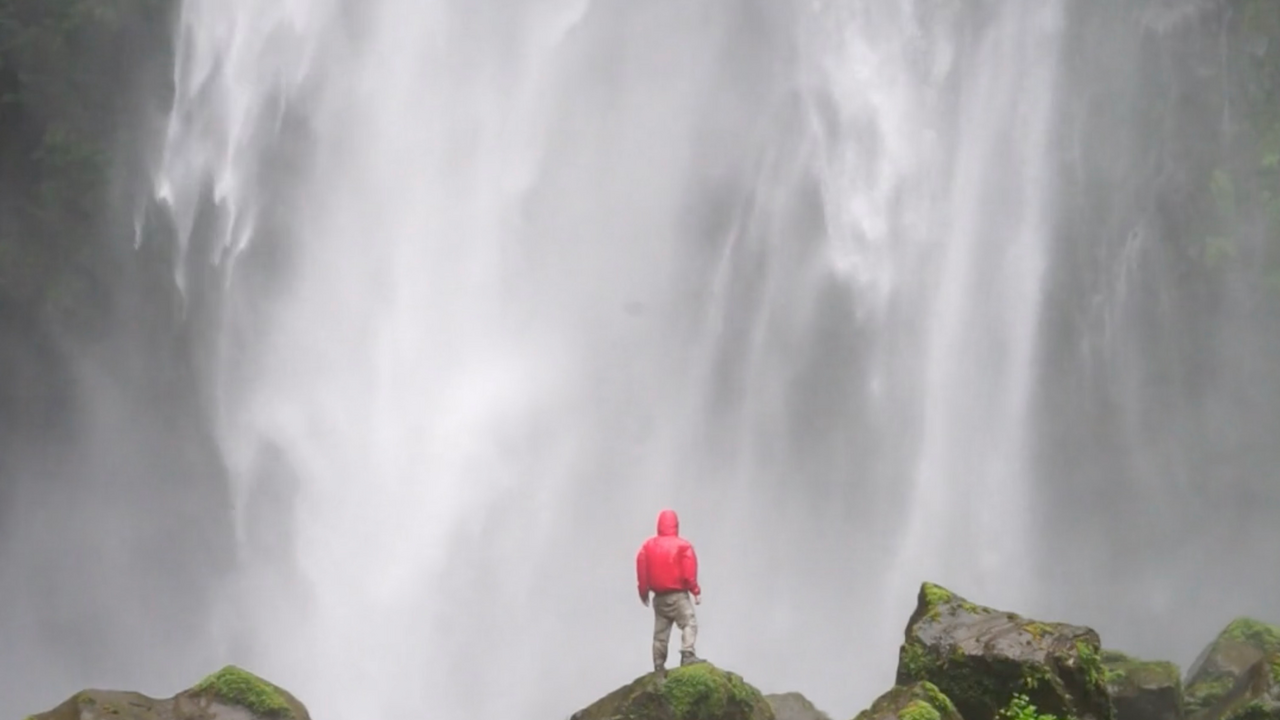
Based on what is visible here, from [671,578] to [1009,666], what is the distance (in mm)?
2134

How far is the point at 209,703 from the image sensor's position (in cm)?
779

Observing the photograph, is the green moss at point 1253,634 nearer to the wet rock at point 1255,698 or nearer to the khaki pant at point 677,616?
the wet rock at point 1255,698

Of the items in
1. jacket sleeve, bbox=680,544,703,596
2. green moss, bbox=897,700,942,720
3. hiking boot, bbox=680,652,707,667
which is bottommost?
green moss, bbox=897,700,942,720

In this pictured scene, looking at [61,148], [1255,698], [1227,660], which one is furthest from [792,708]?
[61,148]

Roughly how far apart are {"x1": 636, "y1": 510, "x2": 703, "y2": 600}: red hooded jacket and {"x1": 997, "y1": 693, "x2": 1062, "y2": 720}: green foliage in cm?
201

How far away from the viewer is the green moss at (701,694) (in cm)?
748

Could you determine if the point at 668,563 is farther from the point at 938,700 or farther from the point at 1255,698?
the point at 1255,698

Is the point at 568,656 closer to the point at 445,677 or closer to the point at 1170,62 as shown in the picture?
the point at 445,677

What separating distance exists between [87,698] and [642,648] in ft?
38.9

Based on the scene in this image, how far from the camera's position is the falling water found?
19.4 metres

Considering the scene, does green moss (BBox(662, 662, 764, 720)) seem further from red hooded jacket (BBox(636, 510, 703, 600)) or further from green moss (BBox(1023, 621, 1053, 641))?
green moss (BBox(1023, 621, 1053, 641))

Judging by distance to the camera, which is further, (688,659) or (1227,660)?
(1227,660)

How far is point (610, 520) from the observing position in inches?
824

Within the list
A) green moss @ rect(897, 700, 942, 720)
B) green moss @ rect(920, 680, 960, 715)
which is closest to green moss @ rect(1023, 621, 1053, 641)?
green moss @ rect(920, 680, 960, 715)
